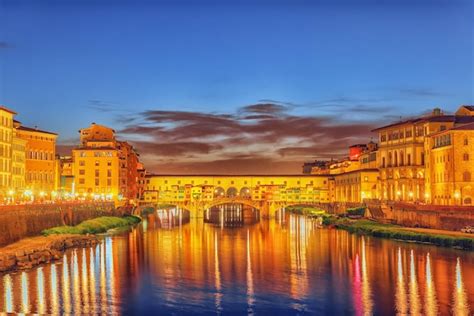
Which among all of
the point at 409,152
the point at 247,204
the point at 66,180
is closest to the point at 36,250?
the point at 409,152

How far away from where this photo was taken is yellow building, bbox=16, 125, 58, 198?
3784 inches

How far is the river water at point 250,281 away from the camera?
3588 centimetres

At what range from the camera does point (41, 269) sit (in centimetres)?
4603


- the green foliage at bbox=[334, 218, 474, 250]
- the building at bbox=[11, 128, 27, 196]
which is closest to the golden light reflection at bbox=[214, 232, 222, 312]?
the green foliage at bbox=[334, 218, 474, 250]

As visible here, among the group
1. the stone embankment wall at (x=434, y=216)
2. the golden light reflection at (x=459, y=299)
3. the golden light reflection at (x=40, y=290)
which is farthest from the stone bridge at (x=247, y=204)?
the golden light reflection at (x=459, y=299)

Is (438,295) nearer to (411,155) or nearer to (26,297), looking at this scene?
(26,297)

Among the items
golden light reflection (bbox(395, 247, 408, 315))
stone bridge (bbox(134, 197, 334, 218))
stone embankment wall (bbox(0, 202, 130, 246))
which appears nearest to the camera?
golden light reflection (bbox(395, 247, 408, 315))

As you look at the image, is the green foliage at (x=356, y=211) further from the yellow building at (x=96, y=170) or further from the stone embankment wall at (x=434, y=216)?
the yellow building at (x=96, y=170)

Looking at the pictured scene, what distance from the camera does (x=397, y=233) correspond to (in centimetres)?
6875

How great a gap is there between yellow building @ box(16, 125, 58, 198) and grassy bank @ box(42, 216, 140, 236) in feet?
35.6

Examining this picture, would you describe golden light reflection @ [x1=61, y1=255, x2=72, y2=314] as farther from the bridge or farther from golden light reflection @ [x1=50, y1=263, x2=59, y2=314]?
the bridge

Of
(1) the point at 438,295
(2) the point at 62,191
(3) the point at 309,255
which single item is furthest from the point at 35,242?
(2) the point at 62,191

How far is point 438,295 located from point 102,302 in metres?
19.1

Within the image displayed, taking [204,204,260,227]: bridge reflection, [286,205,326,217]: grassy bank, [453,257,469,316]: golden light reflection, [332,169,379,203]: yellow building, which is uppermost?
[332,169,379,203]: yellow building
